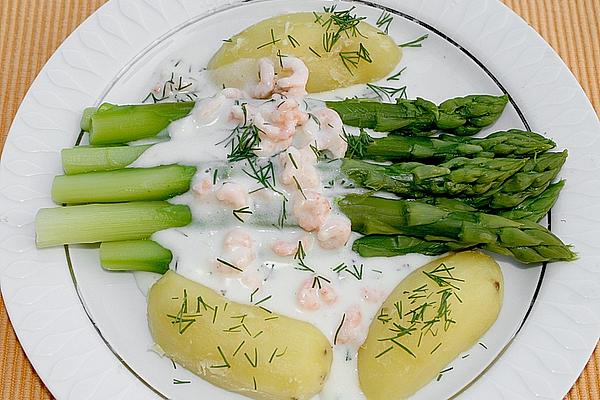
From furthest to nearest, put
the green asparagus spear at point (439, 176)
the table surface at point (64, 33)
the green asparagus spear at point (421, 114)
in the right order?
the table surface at point (64, 33) < the green asparagus spear at point (421, 114) < the green asparagus spear at point (439, 176)

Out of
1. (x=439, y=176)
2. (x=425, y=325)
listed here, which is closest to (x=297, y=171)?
(x=439, y=176)

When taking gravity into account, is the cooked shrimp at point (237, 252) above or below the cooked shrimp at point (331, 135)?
below

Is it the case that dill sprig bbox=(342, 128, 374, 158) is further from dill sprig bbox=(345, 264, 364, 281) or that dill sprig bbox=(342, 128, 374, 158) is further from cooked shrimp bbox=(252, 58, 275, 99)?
dill sprig bbox=(345, 264, 364, 281)

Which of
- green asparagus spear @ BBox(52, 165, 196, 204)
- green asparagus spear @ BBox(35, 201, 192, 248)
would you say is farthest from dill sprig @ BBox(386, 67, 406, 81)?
green asparagus spear @ BBox(35, 201, 192, 248)

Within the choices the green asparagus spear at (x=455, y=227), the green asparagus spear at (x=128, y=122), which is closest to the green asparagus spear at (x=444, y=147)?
the green asparagus spear at (x=455, y=227)

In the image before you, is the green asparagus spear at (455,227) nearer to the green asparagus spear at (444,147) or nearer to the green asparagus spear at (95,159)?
the green asparagus spear at (444,147)

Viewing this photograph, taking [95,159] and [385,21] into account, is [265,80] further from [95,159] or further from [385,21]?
[95,159]

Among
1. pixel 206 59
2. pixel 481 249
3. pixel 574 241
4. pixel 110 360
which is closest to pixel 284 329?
pixel 110 360
